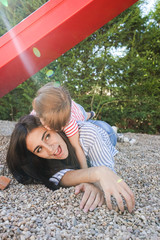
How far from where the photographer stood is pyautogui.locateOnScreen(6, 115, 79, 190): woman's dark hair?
5.32 ft

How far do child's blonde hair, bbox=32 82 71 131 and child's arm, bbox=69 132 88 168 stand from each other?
0.95 feet

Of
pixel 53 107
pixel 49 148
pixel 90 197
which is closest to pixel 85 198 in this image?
pixel 90 197

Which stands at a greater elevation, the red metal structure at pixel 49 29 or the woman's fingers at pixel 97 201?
the red metal structure at pixel 49 29

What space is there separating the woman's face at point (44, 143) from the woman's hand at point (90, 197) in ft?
1.10

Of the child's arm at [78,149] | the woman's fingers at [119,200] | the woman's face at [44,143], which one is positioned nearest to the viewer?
the woman's fingers at [119,200]

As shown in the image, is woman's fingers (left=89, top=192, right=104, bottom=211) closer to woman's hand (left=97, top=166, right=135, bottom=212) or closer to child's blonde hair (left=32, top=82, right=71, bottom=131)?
woman's hand (left=97, top=166, right=135, bottom=212)

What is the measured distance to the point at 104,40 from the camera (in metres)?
5.02

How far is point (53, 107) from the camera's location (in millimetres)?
1520

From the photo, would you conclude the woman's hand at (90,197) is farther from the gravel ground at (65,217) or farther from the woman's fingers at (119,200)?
the woman's fingers at (119,200)

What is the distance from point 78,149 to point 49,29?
→ 4.79ft

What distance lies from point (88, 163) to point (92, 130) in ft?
1.23

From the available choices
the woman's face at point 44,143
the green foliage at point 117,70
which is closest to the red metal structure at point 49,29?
the woman's face at point 44,143

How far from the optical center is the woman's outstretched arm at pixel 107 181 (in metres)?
1.27

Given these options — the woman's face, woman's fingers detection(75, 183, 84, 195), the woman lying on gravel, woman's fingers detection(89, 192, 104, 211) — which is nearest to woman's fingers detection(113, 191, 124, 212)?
the woman lying on gravel
